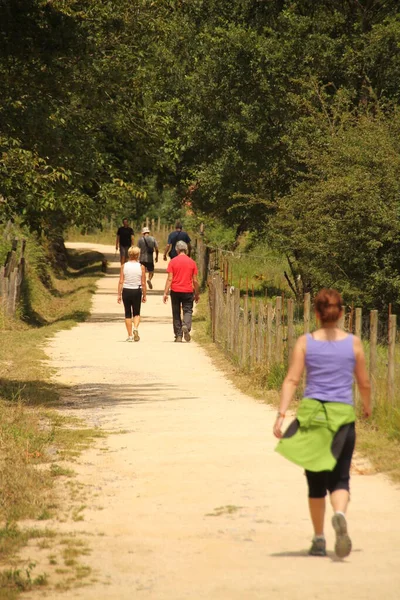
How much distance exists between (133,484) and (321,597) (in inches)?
131

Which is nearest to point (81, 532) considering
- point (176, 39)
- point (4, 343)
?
point (4, 343)

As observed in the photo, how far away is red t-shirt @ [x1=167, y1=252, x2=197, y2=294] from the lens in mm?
22844

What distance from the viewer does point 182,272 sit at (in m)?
23.0

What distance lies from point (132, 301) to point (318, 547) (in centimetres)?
1555

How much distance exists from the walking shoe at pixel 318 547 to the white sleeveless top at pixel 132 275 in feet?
50.9

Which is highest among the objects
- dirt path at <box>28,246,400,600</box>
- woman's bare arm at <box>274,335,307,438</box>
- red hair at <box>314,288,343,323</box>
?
red hair at <box>314,288,343,323</box>

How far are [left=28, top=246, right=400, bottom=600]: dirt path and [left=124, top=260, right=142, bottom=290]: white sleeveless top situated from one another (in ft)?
23.3

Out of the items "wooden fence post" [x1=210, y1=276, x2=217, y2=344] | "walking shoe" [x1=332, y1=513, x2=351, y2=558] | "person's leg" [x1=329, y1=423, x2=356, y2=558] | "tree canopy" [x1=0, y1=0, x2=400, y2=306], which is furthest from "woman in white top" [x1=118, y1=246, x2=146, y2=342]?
"walking shoe" [x1=332, y1=513, x2=351, y2=558]

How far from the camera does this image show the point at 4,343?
21.0 meters

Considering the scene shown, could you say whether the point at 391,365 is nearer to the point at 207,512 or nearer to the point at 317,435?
the point at 207,512

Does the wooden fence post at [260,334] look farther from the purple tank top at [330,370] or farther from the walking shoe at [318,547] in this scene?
the walking shoe at [318,547]

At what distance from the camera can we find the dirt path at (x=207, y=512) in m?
6.68

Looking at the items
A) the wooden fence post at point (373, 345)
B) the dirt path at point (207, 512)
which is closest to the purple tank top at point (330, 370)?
the dirt path at point (207, 512)

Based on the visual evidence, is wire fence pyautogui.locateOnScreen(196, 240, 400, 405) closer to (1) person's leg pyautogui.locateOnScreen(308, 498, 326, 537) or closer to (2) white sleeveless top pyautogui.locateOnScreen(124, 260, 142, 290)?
(2) white sleeveless top pyautogui.locateOnScreen(124, 260, 142, 290)
